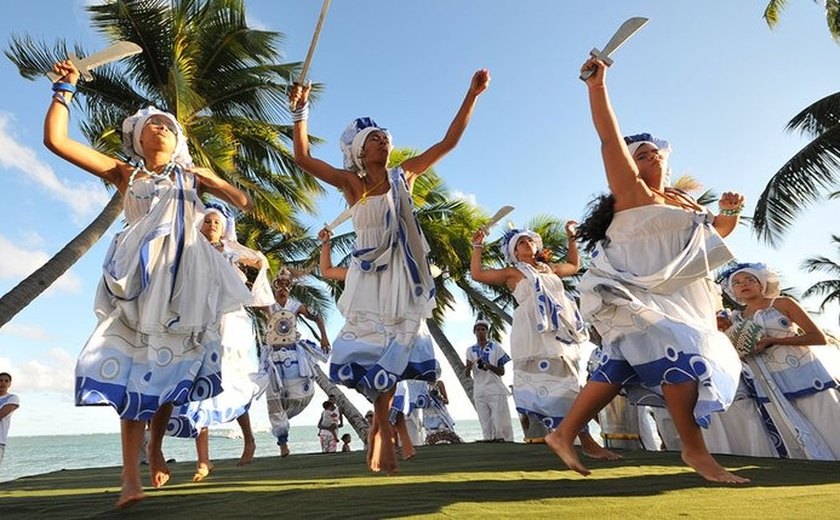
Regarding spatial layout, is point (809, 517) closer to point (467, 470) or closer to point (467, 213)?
point (467, 470)

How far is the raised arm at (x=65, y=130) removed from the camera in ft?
9.80

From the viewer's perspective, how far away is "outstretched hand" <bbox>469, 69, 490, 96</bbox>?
13.3 feet

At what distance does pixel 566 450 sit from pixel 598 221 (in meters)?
1.14

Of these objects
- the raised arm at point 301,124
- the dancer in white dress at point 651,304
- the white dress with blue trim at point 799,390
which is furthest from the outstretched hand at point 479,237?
the dancer in white dress at point 651,304

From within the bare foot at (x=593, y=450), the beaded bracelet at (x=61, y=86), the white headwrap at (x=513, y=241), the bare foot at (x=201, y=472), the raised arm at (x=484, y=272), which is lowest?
the bare foot at (x=593, y=450)

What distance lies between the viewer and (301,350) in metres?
7.71

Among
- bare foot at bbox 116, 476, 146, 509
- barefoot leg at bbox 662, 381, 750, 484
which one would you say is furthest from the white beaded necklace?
barefoot leg at bbox 662, 381, 750, 484

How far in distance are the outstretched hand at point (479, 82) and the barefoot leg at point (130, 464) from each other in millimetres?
2732

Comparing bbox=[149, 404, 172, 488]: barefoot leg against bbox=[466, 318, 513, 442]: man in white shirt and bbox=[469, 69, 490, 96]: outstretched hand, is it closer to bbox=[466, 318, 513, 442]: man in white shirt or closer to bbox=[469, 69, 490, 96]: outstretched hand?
bbox=[469, 69, 490, 96]: outstretched hand

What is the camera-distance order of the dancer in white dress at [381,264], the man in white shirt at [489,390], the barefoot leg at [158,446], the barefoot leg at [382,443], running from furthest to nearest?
the man in white shirt at [489,390] < the dancer in white dress at [381,264] < the barefoot leg at [382,443] < the barefoot leg at [158,446]

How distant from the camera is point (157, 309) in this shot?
2.97m

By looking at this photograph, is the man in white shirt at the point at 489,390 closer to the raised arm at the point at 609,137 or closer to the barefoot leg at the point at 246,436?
the barefoot leg at the point at 246,436

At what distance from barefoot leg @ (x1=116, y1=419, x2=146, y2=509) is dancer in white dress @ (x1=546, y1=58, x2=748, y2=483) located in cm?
188

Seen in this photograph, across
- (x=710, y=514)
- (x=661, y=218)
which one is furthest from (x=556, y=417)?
(x=710, y=514)
